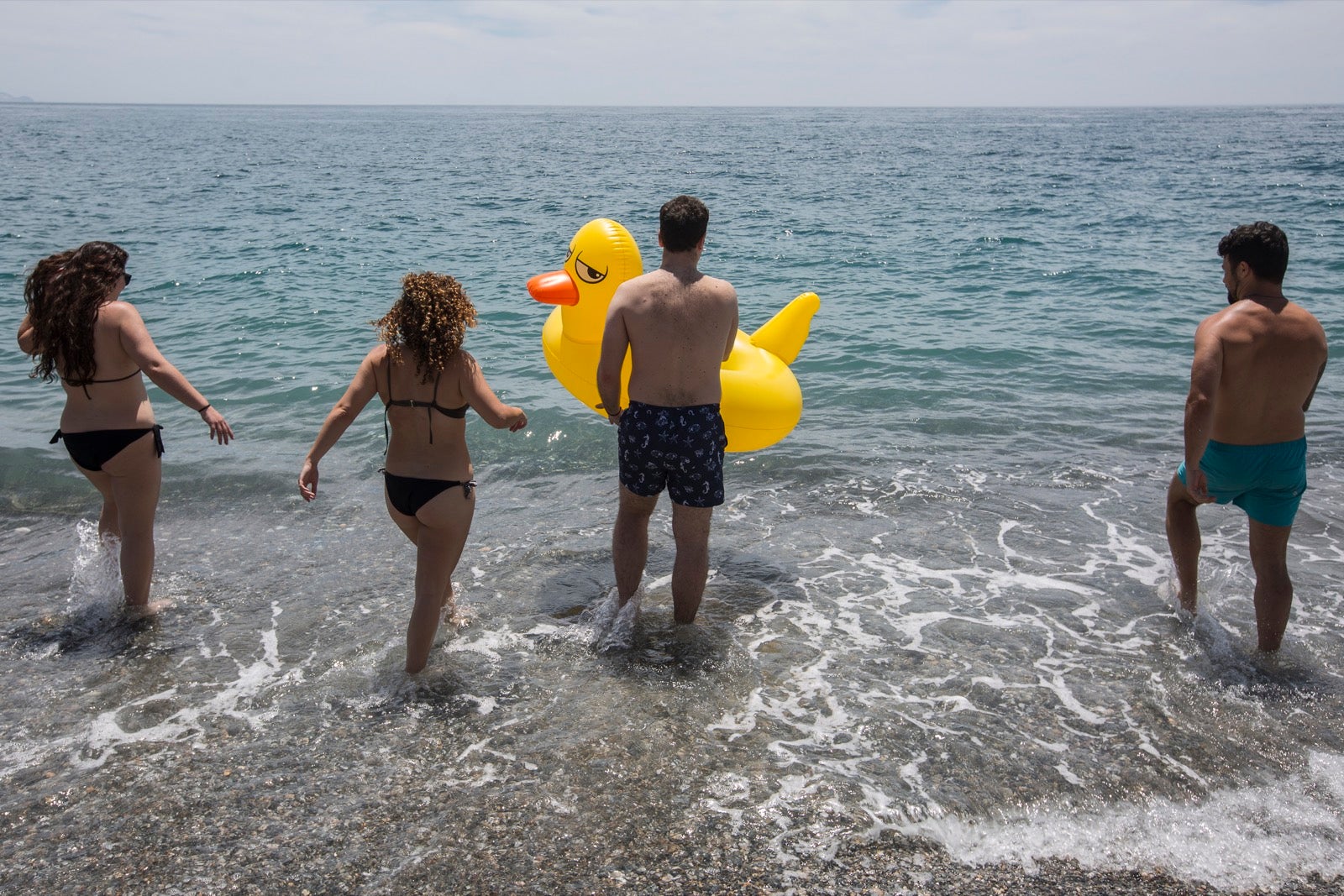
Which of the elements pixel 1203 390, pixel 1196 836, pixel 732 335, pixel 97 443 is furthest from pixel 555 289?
pixel 1196 836

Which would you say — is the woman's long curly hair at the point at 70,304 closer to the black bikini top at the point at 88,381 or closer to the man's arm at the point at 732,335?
the black bikini top at the point at 88,381

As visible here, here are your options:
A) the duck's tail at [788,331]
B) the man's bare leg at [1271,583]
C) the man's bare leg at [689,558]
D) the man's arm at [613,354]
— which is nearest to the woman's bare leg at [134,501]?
the man's arm at [613,354]

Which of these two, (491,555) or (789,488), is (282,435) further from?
(789,488)

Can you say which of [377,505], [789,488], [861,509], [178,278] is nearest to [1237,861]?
[861,509]

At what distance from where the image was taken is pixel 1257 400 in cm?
436

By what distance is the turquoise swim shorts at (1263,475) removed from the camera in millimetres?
4391

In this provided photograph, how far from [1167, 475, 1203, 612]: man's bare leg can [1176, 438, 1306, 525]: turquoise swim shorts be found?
0.27 metres

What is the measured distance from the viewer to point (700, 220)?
4.43 meters

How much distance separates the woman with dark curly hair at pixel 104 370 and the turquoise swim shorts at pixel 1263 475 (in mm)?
4695

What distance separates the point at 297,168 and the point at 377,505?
35381 millimetres

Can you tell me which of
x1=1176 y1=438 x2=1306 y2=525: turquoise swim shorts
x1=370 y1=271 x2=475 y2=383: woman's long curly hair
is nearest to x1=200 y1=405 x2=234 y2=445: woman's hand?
x1=370 y1=271 x2=475 y2=383: woman's long curly hair

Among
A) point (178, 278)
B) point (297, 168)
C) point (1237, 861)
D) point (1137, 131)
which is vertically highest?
point (1137, 131)

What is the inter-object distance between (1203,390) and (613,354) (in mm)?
2673

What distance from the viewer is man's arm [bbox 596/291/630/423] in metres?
4.57
